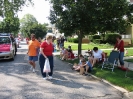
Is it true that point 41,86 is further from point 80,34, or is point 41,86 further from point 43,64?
point 80,34

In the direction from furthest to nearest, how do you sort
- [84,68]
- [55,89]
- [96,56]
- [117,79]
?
[96,56] → [84,68] → [117,79] → [55,89]

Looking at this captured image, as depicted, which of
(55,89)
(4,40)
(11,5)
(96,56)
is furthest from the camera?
(11,5)

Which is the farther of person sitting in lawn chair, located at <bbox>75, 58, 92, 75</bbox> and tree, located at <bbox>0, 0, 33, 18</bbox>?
tree, located at <bbox>0, 0, 33, 18</bbox>

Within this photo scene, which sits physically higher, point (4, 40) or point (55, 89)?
point (4, 40)

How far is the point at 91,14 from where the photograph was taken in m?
12.7

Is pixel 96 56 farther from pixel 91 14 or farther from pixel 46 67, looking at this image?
pixel 46 67

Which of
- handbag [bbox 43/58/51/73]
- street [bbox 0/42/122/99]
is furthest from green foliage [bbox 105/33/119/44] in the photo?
handbag [bbox 43/58/51/73]

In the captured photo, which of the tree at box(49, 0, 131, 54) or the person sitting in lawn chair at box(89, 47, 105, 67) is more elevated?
the tree at box(49, 0, 131, 54)

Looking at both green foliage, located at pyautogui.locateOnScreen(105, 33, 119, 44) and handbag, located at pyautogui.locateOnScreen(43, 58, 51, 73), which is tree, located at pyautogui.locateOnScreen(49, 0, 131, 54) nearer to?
handbag, located at pyautogui.locateOnScreen(43, 58, 51, 73)

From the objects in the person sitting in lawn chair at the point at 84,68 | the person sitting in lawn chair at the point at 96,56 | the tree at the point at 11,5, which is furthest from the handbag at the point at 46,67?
the tree at the point at 11,5

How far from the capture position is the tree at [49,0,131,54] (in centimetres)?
1277

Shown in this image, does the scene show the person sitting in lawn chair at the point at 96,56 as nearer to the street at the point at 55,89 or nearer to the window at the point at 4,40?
the street at the point at 55,89

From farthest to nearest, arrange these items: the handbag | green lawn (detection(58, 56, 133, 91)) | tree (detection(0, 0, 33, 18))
Answer: tree (detection(0, 0, 33, 18))
the handbag
green lawn (detection(58, 56, 133, 91))

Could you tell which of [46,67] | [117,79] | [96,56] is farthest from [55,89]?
[96,56]
